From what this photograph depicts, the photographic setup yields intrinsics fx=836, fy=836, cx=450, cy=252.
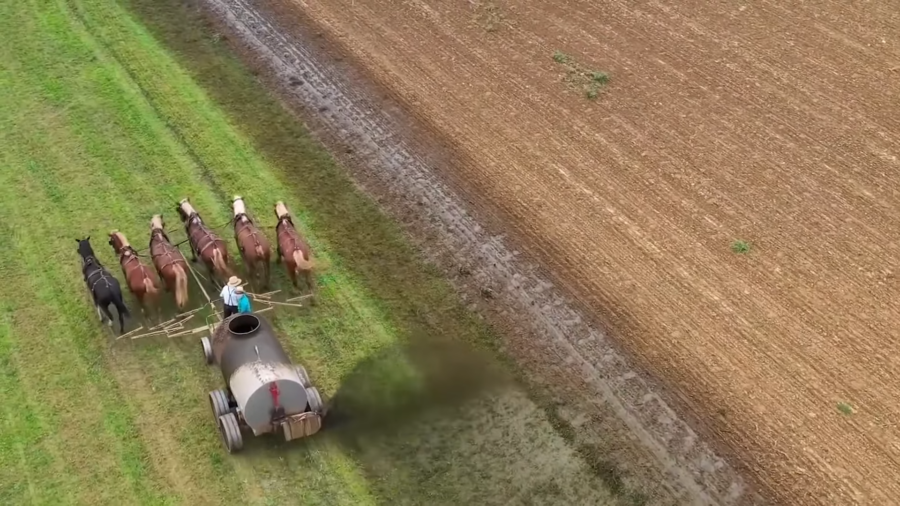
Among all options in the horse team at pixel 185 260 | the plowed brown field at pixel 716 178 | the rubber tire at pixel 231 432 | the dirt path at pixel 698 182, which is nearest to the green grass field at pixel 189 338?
the rubber tire at pixel 231 432

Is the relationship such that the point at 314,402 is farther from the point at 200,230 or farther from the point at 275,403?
the point at 200,230

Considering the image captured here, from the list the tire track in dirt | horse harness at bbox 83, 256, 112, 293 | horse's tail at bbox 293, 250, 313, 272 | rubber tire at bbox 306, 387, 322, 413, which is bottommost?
the tire track in dirt

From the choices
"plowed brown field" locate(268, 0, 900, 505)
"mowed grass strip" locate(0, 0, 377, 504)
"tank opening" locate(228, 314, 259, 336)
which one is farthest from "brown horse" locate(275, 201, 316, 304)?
"plowed brown field" locate(268, 0, 900, 505)

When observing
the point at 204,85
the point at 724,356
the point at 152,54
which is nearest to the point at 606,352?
the point at 724,356

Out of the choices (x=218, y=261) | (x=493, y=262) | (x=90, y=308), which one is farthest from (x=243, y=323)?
(x=493, y=262)

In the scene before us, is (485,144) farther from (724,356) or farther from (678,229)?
(724,356)

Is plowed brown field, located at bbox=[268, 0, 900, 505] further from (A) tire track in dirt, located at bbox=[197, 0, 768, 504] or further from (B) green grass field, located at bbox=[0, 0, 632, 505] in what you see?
(B) green grass field, located at bbox=[0, 0, 632, 505]

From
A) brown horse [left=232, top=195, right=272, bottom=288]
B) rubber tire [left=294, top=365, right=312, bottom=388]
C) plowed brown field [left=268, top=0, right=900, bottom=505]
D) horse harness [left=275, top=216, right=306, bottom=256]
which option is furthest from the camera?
horse harness [left=275, top=216, right=306, bottom=256]

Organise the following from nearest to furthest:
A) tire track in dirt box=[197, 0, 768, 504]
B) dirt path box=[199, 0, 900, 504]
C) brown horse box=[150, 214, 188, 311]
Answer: tire track in dirt box=[197, 0, 768, 504], dirt path box=[199, 0, 900, 504], brown horse box=[150, 214, 188, 311]
